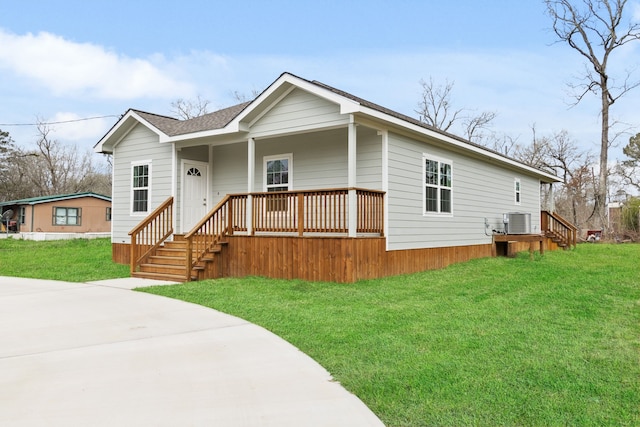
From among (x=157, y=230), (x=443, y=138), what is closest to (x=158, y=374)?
(x=157, y=230)

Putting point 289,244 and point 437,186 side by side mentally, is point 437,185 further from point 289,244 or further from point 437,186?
point 289,244

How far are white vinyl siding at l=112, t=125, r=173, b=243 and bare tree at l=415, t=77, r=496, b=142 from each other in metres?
22.6

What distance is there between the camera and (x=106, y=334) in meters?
5.18

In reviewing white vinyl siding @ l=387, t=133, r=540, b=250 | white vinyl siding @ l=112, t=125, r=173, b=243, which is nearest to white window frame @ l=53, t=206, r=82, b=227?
white vinyl siding @ l=112, t=125, r=173, b=243

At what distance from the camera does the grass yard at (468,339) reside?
10.6 feet

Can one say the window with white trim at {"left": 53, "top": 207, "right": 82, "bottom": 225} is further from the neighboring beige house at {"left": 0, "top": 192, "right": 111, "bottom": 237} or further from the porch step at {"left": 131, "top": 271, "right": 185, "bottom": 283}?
the porch step at {"left": 131, "top": 271, "right": 185, "bottom": 283}

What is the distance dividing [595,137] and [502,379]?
2925 centimetres

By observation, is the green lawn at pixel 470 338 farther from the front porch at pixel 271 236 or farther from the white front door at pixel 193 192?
the white front door at pixel 193 192

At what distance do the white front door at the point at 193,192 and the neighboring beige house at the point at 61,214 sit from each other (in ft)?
64.6

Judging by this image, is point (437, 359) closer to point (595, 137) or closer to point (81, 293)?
point (81, 293)

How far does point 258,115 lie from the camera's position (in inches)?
406

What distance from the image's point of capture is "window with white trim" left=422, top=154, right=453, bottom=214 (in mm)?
11062

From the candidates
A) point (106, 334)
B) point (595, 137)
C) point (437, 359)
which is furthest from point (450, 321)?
point (595, 137)

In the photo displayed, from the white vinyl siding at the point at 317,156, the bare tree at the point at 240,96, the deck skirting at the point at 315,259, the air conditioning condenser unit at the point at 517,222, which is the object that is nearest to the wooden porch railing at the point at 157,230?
the deck skirting at the point at 315,259
